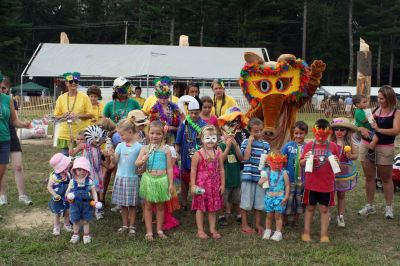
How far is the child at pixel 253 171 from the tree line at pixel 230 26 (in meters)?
32.4

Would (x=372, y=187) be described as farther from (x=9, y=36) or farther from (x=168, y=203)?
(x=9, y=36)

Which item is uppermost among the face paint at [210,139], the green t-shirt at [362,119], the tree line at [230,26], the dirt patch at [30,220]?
the tree line at [230,26]

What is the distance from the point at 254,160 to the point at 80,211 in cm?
195

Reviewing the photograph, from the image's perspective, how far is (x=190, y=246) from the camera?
4.49 metres

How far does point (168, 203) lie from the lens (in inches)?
195

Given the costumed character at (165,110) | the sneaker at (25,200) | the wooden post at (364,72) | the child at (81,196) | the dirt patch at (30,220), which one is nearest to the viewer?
the child at (81,196)

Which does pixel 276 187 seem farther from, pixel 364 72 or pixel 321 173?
pixel 364 72

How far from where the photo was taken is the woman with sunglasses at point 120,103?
5.87 m

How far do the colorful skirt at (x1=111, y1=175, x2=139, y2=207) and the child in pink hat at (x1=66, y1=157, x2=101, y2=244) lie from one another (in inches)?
11.4

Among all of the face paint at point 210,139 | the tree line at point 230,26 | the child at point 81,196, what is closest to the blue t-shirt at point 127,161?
the child at point 81,196

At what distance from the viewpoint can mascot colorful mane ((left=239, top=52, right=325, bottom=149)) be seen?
5484 millimetres

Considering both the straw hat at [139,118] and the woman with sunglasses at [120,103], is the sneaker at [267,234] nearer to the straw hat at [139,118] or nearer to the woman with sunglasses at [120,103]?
the straw hat at [139,118]

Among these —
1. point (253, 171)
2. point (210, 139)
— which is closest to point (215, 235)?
point (253, 171)

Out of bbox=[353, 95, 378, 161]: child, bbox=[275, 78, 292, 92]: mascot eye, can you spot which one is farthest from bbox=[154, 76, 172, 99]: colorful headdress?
bbox=[353, 95, 378, 161]: child
